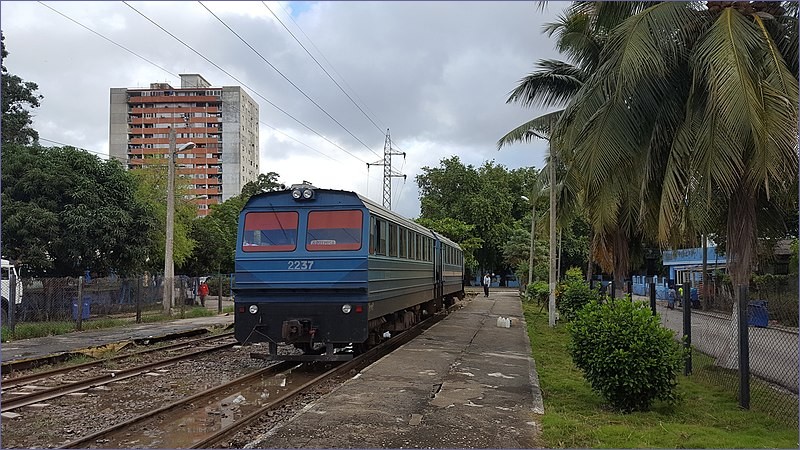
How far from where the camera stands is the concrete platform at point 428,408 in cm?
651

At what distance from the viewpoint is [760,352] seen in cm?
972

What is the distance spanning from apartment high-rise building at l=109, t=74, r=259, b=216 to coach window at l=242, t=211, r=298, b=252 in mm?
84287

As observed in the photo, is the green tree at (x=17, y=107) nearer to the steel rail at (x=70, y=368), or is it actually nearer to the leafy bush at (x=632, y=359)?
the steel rail at (x=70, y=368)

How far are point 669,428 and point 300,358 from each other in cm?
628

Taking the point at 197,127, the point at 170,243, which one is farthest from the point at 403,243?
the point at 197,127

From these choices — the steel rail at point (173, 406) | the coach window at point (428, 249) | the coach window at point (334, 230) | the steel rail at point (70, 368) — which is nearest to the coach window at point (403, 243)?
the coach window at point (334, 230)

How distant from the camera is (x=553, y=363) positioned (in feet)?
43.0

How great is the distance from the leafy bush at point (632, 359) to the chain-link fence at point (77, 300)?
14.2 m

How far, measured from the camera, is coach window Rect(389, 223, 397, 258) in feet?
43.8

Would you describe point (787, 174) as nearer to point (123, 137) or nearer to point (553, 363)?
point (553, 363)

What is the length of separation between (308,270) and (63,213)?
50.6 ft

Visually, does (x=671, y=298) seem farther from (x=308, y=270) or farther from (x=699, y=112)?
(x=308, y=270)

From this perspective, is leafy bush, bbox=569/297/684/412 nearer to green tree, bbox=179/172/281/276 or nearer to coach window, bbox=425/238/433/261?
coach window, bbox=425/238/433/261

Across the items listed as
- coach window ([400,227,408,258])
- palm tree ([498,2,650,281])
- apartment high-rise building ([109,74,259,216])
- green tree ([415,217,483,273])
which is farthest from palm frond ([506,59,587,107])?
apartment high-rise building ([109,74,259,216])
